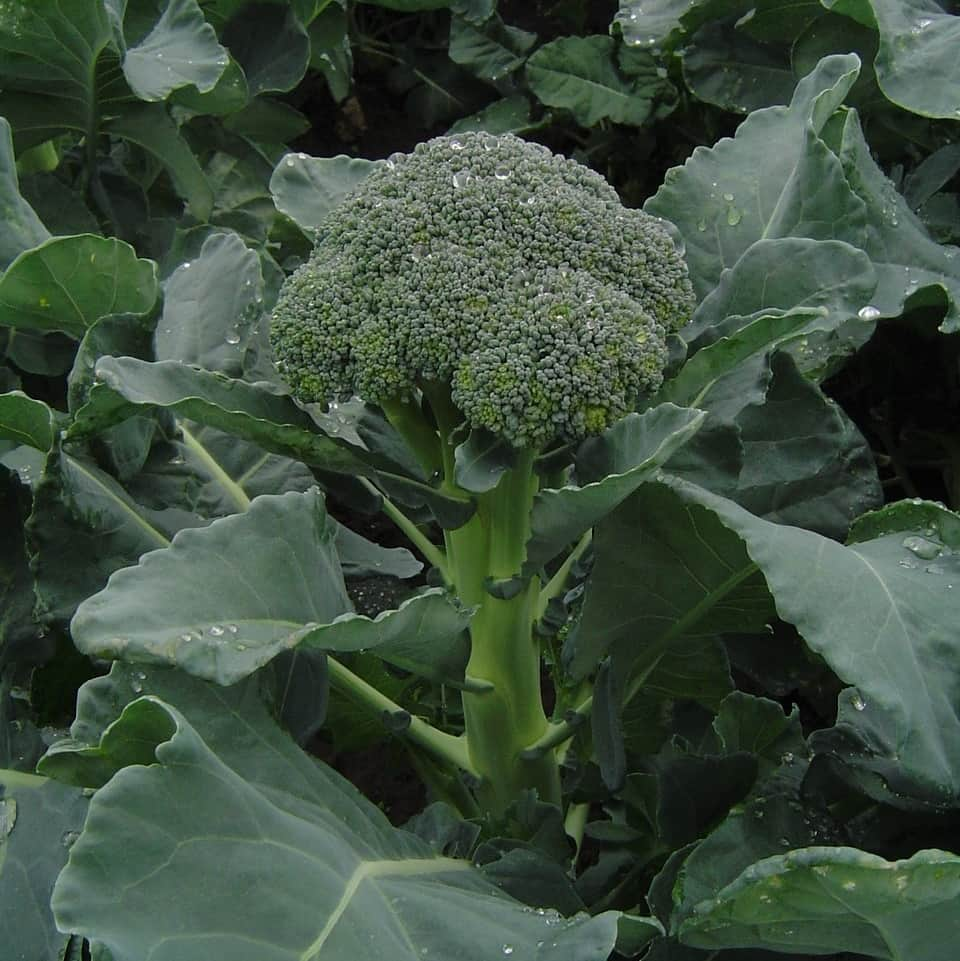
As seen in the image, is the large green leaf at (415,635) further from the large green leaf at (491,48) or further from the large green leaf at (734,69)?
the large green leaf at (491,48)

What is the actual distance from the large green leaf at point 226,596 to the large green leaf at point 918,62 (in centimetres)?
81

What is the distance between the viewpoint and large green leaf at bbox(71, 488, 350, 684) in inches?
26.9

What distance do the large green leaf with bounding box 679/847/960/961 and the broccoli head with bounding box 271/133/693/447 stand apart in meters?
0.31

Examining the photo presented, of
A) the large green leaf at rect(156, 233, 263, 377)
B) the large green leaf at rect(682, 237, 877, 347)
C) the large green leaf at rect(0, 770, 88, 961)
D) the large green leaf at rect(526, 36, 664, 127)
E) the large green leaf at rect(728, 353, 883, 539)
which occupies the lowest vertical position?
the large green leaf at rect(0, 770, 88, 961)

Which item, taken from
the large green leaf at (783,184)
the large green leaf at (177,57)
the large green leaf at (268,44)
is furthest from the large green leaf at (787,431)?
the large green leaf at (268,44)

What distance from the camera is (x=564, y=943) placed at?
740mm

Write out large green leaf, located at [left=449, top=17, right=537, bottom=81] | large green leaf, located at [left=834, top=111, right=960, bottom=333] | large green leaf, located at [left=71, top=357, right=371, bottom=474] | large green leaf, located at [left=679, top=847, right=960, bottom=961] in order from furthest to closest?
large green leaf, located at [left=449, top=17, right=537, bottom=81], large green leaf, located at [left=834, top=111, right=960, bottom=333], large green leaf, located at [left=71, top=357, right=371, bottom=474], large green leaf, located at [left=679, top=847, right=960, bottom=961]

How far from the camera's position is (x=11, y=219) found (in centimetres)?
105

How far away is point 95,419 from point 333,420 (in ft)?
0.80

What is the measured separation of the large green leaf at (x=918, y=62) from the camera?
1260mm

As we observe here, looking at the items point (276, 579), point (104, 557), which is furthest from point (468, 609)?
point (104, 557)

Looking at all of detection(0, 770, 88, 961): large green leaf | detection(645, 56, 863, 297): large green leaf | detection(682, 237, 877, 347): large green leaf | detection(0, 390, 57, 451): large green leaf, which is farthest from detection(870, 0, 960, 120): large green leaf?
detection(0, 770, 88, 961): large green leaf

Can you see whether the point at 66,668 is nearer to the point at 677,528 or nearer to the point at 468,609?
the point at 468,609

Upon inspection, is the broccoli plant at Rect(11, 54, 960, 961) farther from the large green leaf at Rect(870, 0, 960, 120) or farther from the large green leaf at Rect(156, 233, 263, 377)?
the large green leaf at Rect(870, 0, 960, 120)
